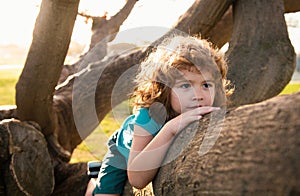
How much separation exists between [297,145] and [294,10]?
3.70 meters

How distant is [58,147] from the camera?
365 cm

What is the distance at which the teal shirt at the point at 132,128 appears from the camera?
185 centimetres

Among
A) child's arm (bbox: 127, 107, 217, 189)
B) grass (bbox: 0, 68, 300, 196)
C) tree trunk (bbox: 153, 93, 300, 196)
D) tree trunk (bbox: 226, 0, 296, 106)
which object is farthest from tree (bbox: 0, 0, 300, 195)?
tree trunk (bbox: 153, 93, 300, 196)

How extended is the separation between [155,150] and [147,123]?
0.60 feet

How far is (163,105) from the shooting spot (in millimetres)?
1947

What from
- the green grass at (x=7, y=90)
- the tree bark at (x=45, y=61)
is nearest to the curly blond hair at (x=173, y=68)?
the tree bark at (x=45, y=61)

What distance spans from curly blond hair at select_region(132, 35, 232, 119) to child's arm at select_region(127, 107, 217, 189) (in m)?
0.22

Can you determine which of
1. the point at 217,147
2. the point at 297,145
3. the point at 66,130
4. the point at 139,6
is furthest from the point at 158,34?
the point at 297,145

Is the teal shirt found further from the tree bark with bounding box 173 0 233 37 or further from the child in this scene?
the tree bark with bounding box 173 0 233 37

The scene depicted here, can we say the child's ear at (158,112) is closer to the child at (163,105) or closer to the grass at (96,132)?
the child at (163,105)

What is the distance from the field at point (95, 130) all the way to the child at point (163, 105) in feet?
1.46

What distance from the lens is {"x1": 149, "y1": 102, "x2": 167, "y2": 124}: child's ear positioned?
190 cm

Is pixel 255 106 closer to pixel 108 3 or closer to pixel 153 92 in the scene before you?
pixel 153 92

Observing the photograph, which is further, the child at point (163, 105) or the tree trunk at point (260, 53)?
the tree trunk at point (260, 53)
